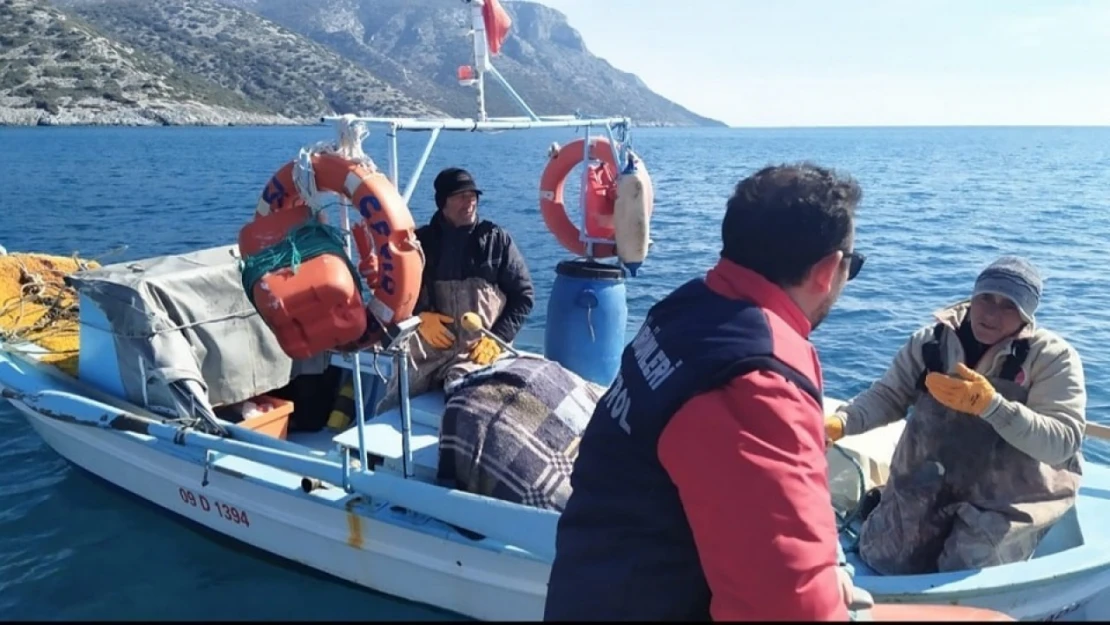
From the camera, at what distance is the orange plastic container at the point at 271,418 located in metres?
5.96

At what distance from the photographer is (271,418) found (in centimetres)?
609

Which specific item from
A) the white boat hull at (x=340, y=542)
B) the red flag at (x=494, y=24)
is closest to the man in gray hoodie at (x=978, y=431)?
the white boat hull at (x=340, y=542)

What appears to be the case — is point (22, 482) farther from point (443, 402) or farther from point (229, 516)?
point (443, 402)

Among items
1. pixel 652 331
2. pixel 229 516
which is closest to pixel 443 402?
pixel 229 516

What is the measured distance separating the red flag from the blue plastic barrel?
166 cm

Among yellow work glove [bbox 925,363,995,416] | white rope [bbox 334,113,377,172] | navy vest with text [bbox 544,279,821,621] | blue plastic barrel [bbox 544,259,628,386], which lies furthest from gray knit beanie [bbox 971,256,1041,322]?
white rope [bbox 334,113,377,172]

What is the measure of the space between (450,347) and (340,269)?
4.55ft

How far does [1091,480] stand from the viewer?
16.2 ft

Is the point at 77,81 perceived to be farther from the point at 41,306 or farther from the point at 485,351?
the point at 485,351

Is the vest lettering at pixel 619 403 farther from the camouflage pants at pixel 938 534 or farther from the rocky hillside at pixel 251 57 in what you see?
the rocky hillside at pixel 251 57

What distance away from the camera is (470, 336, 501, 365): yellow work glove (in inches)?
222

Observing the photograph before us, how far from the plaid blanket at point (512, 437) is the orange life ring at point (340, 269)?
0.62m

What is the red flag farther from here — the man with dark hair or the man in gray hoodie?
the man with dark hair

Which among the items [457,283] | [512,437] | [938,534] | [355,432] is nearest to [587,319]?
[457,283]
